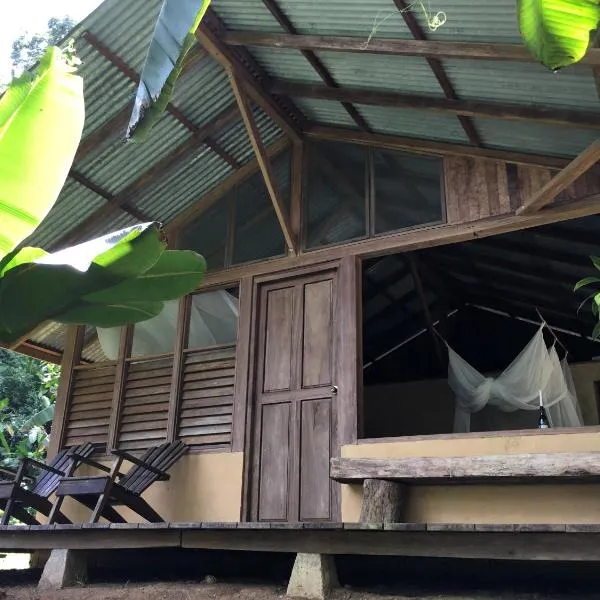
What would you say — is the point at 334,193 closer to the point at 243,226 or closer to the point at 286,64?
the point at 243,226

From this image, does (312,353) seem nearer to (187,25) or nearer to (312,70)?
(312,70)

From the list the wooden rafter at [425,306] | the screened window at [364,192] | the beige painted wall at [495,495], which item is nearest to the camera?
the beige painted wall at [495,495]

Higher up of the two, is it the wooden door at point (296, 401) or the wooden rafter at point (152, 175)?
the wooden rafter at point (152, 175)

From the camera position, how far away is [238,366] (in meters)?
5.00

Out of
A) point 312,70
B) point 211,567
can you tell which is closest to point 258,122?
point 312,70

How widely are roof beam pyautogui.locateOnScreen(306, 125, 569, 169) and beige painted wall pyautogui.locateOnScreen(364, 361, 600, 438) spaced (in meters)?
3.72

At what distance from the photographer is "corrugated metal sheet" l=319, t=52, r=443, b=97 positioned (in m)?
3.94

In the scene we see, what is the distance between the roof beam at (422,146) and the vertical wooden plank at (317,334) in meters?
→ 1.14

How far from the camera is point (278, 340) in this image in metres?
5.00

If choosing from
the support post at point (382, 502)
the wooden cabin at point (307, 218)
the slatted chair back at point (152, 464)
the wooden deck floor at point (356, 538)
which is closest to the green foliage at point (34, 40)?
the wooden cabin at point (307, 218)

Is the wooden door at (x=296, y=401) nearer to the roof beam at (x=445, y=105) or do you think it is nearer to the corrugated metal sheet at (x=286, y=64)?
the roof beam at (x=445, y=105)

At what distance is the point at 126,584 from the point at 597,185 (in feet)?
11.8

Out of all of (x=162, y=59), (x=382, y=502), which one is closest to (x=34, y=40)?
(x=382, y=502)

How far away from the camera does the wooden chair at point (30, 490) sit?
14.2 ft
